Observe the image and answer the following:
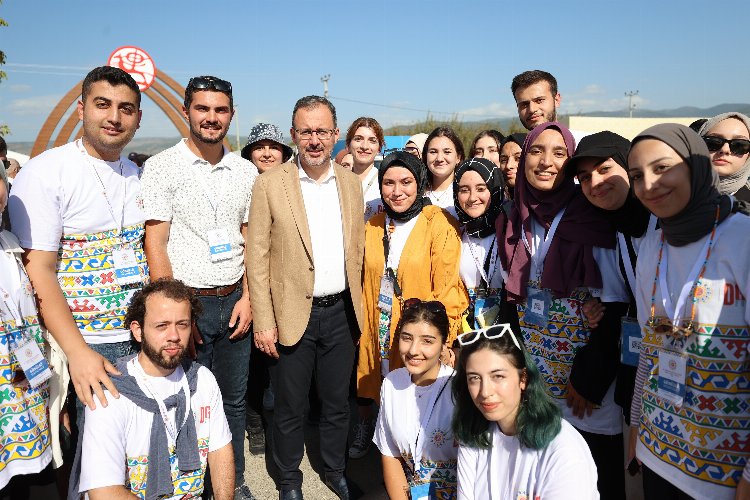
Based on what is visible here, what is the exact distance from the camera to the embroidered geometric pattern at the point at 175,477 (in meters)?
2.51

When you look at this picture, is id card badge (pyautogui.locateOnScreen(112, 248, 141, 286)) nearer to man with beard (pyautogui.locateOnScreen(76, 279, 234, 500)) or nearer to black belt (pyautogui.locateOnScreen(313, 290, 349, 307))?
man with beard (pyautogui.locateOnScreen(76, 279, 234, 500))

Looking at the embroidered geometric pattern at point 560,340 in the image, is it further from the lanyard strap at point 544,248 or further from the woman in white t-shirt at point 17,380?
the woman in white t-shirt at point 17,380

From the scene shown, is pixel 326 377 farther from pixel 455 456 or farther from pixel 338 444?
pixel 455 456

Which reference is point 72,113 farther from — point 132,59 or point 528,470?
point 528,470

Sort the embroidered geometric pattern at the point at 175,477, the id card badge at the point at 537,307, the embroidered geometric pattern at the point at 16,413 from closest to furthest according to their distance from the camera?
the embroidered geometric pattern at the point at 16,413, the embroidered geometric pattern at the point at 175,477, the id card badge at the point at 537,307

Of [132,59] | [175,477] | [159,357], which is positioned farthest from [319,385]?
[132,59]

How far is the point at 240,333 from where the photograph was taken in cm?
338

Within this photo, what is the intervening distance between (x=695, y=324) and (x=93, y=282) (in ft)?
9.32

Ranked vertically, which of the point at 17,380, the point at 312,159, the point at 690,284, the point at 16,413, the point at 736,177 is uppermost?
the point at 312,159

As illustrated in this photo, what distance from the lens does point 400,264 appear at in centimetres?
338

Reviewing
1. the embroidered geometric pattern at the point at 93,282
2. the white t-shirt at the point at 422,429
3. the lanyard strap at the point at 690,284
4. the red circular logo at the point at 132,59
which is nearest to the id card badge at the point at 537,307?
the white t-shirt at the point at 422,429

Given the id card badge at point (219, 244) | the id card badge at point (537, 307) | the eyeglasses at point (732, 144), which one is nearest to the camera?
the id card badge at point (537, 307)

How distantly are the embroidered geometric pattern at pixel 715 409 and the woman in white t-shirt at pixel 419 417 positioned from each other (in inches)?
47.8

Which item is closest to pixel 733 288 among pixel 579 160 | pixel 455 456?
pixel 579 160
